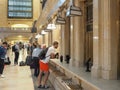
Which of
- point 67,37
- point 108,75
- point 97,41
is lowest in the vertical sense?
point 108,75

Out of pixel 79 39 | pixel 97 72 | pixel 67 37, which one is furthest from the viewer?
pixel 67 37

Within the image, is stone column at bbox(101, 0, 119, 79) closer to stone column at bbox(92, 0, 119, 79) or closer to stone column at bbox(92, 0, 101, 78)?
stone column at bbox(92, 0, 119, 79)

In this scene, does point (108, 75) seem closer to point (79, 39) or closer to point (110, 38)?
point (110, 38)

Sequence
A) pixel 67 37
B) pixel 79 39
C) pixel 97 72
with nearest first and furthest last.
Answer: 1. pixel 97 72
2. pixel 79 39
3. pixel 67 37

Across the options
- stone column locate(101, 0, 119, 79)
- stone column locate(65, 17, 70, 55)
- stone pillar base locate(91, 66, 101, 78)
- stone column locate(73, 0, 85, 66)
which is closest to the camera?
stone column locate(101, 0, 119, 79)

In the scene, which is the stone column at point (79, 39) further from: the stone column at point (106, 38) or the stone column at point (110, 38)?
the stone column at point (110, 38)

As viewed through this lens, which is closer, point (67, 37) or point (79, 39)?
point (79, 39)

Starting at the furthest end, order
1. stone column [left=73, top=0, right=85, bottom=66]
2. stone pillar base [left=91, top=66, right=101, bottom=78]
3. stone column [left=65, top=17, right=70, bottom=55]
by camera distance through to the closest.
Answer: stone column [left=65, top=17, right=70, bottom=55] → stone column [left=73, top=0, right=85, bottom=66] → stone pillar base [left=91, top=66, right=101, bottom=78]

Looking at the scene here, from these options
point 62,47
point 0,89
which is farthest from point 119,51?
point 62,47

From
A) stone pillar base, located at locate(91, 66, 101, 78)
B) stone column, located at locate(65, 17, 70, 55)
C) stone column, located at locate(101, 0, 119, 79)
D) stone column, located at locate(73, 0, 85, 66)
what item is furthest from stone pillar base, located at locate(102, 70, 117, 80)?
stone column, located at locate(65, 17, 70, 55)

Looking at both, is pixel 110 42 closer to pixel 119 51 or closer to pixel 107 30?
pixel 107 30

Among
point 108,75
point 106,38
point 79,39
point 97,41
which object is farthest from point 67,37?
point 108,75

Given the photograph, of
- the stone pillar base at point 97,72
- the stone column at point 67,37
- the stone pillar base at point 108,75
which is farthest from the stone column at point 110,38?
the stone column at point 67,37

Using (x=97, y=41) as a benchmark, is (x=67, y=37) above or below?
above
